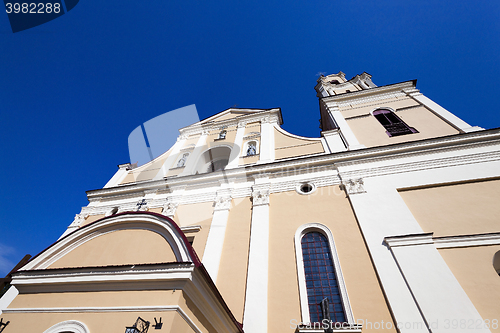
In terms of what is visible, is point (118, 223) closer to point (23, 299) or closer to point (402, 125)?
point (23, 299)

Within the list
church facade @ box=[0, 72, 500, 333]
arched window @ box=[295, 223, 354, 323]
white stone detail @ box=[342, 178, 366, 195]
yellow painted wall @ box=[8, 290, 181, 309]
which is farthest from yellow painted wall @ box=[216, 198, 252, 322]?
white stone detail @ box=[342, 178, 366, 195]

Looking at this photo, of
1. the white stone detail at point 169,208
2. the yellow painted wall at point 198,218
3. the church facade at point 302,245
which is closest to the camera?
the church facade at point 302,245

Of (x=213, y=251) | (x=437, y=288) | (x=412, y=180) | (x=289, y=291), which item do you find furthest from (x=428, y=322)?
(x=213, y=251)

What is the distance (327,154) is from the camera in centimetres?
1127

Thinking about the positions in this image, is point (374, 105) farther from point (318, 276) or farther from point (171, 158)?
point (171, 158)

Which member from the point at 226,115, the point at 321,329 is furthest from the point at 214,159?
the point at 321,329

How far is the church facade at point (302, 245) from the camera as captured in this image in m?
4.98

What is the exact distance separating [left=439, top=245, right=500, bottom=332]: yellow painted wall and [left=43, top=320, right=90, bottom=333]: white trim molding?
871 cm

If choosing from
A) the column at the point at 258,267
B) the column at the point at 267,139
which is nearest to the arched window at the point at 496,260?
the column at the point at 258,267

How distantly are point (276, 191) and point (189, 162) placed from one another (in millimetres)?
6642

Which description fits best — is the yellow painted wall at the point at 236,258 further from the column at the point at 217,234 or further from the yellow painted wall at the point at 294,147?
the yellow painted wall at the point at 294,147

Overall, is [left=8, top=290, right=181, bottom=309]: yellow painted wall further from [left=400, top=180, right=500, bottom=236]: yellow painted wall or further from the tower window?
[left=400, top=180, right=500, bottom=236]: yellow painted wall

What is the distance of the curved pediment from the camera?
5664 millimetres

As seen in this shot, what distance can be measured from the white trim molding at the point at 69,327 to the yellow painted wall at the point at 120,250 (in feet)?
4.18
